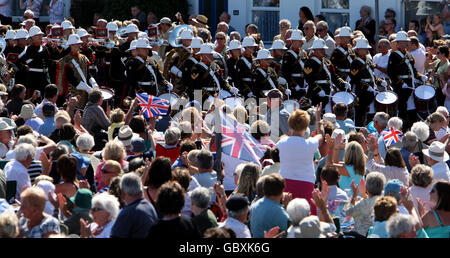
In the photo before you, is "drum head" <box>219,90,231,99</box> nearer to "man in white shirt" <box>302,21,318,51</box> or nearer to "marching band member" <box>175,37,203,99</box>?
"marching band member" <box>175,37,203,99</box>

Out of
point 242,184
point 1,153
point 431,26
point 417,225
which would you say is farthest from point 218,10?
point 417,225

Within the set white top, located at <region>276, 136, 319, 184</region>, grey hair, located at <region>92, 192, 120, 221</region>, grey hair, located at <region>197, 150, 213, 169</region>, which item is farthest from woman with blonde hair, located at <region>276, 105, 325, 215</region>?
grey hair, located at <region>92, 192, 120, 221</region>

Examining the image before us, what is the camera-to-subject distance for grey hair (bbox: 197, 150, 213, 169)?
29.5 ft

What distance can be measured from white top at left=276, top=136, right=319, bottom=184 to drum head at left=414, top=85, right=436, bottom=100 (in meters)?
7.40

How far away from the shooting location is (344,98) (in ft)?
50.8

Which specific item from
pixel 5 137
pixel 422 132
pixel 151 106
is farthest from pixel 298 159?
pixel 151 106

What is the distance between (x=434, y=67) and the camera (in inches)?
661

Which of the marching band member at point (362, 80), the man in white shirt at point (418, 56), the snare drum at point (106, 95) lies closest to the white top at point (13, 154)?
the snare drum at point (106, 95)

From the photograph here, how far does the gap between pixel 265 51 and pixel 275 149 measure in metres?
6.50

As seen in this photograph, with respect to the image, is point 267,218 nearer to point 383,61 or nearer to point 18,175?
point 18,175

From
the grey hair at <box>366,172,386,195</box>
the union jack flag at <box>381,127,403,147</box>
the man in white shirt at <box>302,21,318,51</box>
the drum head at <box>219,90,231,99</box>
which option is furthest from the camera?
the man in white shirt at <box>302,21,318,51</box>

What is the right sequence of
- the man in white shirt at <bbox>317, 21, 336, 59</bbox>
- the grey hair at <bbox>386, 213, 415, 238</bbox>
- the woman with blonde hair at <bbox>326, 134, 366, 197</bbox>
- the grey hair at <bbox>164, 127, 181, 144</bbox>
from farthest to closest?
1. the man in white shirt at <bbox>317, 21, 336, 59</bbox>
2. the grey hair at <bbox>164, 127, 181, 144</bbox>
3. the woman with blonde hair at <bbox>326, 134, 366, 197</bbox>
4. the grey hair at <bbox>386, 213, 415, 238</bbox>

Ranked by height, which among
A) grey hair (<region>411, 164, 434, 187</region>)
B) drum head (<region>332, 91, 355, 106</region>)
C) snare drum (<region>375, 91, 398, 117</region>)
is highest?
grey hair (<region>411, 164, 434, 187</region>)

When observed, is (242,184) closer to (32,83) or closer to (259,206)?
(259,206)
